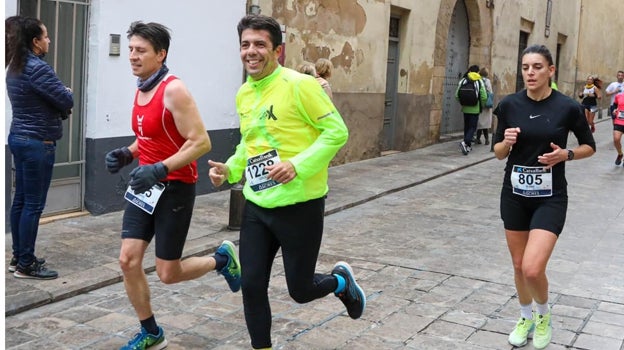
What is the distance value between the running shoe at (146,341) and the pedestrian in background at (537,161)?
6.80 feet

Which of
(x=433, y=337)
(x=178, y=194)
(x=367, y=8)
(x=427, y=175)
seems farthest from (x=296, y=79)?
(x=367, y=8)

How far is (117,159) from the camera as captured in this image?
159 inches

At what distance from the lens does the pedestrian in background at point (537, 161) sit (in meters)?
4.16

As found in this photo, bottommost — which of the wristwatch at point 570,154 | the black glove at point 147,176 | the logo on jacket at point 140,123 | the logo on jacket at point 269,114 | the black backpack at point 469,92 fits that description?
the black glove at point 147,176

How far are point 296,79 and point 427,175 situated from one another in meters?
8.43

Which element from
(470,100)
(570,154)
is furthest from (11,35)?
(470,100)

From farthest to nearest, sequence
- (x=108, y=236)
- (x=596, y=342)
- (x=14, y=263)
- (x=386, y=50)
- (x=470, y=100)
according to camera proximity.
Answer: (x=470, y=100), (x=386, y=50), (x=108, y=236), (x=14, y=263), (x=596, y=342)

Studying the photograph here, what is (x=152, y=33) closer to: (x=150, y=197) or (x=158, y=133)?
(x=158, y=133)

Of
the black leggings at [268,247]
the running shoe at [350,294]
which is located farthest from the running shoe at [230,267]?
the black leggings at [268,247]

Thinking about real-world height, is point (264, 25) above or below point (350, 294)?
above

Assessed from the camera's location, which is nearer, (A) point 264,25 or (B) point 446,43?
(A) point 264,25

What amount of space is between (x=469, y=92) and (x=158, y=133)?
11729 mm

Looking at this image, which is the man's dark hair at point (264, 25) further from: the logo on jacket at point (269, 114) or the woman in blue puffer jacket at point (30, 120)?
the woman in blue puffer jacket at point (30, 120)

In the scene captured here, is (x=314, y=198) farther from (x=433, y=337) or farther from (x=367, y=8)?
(x=367, y=8)
